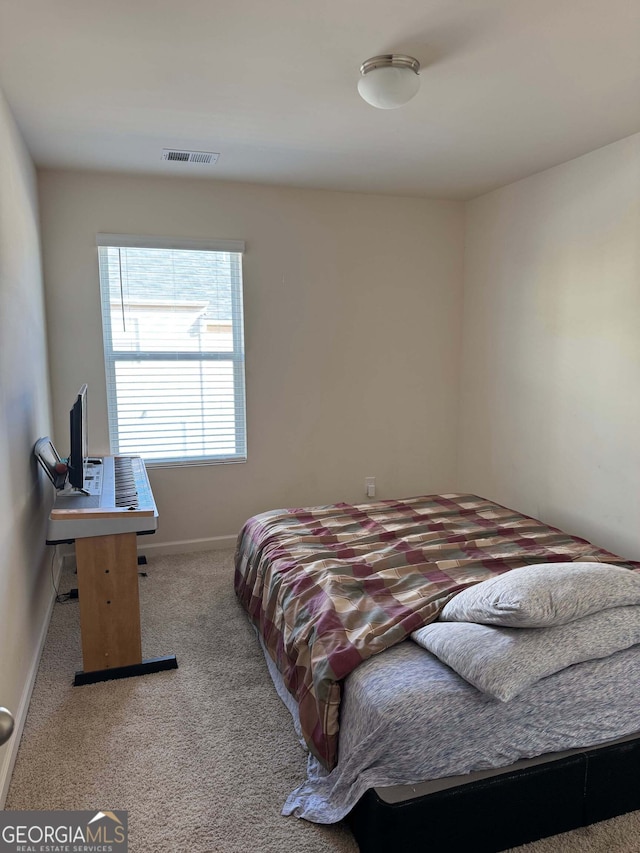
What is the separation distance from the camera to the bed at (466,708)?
162cm

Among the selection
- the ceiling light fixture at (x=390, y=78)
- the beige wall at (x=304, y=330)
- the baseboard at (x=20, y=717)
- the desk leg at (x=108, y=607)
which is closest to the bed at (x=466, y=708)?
the desk leg at (x=108, y=607)

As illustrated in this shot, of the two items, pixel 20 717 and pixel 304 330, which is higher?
pixel 304 330

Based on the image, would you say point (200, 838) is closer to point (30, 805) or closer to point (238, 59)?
point (30, 805)

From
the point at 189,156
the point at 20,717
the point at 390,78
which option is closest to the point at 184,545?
the point at 20,717

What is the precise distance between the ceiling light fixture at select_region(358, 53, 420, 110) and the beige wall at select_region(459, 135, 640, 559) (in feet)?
5.03

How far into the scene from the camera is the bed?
1.62 metres

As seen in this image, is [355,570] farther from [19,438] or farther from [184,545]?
[184,545]

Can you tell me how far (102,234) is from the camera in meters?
3.67

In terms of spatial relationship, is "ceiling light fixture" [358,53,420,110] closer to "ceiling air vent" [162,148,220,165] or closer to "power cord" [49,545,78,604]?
"ceiling air vent" [162,148,220,165]

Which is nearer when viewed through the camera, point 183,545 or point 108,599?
point 108,599

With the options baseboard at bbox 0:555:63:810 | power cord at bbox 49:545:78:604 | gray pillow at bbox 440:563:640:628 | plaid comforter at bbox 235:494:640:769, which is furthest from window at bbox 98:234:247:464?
gray pillow at bbox 440:563:640:628

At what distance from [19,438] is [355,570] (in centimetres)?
156

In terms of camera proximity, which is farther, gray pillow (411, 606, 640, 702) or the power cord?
the power cord

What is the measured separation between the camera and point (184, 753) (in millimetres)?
2076
